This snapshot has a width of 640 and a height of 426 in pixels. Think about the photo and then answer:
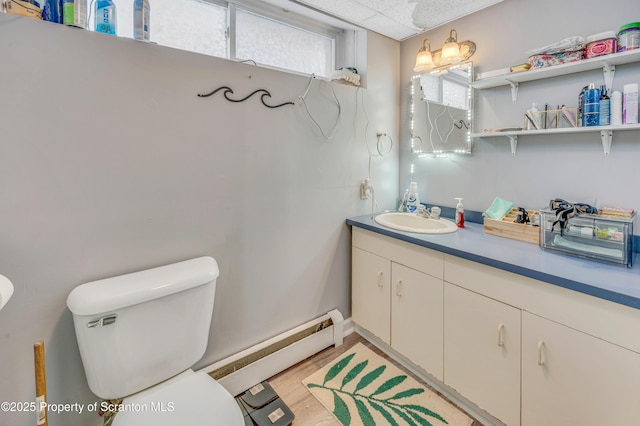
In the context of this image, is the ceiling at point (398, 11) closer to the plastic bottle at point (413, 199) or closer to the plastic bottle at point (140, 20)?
the plastic bottle at point (140, 20)

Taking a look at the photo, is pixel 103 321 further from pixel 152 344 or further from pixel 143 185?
pixel 143 185

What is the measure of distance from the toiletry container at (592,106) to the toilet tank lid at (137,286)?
187 centimetres

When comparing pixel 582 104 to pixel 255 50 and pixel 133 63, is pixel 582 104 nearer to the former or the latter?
pixel 255 50

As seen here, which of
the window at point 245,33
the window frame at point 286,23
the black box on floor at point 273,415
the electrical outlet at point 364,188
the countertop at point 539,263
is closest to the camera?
the countertop at point 539,263

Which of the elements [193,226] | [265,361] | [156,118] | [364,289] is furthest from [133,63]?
Result: [364,289]

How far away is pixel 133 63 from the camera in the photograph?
1242 mm

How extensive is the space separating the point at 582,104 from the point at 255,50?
178 cm

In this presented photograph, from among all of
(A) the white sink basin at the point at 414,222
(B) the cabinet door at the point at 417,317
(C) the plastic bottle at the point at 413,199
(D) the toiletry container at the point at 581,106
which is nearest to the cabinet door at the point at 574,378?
(B) the cabinet door at the point at 417,317

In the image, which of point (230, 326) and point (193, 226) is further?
point (230, 326)

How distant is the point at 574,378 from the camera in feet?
3.64

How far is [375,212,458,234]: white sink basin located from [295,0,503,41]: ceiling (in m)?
1.30

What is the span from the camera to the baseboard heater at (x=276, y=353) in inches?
63.1

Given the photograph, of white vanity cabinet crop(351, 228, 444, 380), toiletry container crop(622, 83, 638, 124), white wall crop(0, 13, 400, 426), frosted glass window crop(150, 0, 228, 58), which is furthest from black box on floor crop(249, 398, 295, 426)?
toiletry container crop(622, 83, 638, 124)

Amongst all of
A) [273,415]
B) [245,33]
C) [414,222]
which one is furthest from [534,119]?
[273,415]
